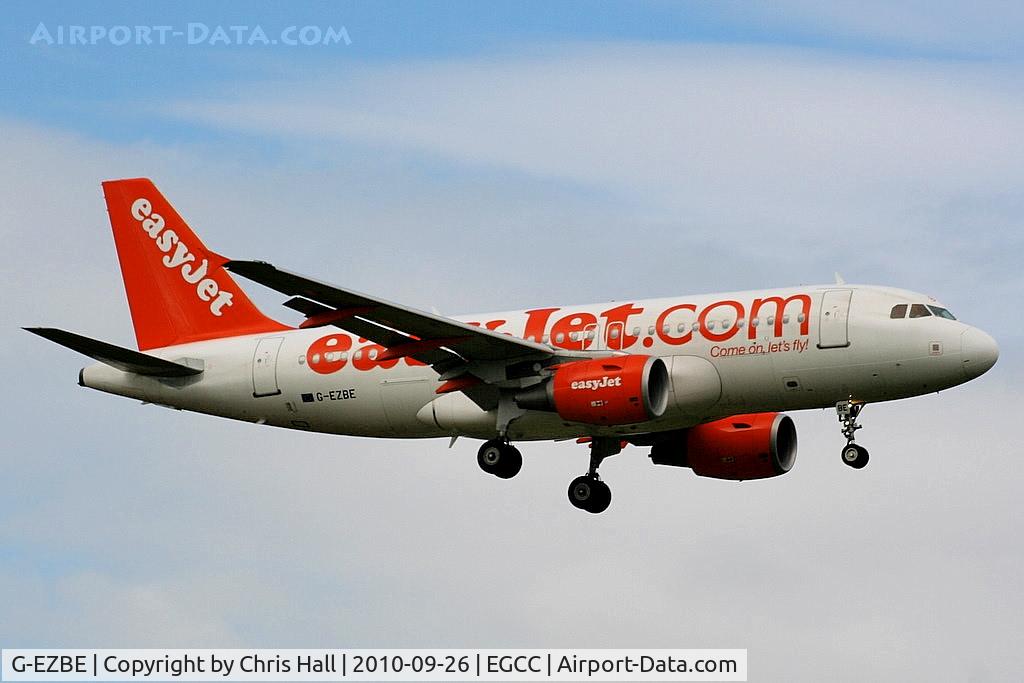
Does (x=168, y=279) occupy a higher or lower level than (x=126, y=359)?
higher

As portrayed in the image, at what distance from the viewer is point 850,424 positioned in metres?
43.3

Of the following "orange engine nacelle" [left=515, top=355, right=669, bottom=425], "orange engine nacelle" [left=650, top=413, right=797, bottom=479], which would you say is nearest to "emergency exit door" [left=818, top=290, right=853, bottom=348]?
"orange engine nacelle" [left=515, top=355, right=669, bottom=425]

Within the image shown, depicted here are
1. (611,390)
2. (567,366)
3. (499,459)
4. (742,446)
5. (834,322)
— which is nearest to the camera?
(611,390)

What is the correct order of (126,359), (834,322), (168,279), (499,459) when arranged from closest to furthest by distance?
1. (834,322)
2. (499,459)
3. (126,359)
4. (168,279)

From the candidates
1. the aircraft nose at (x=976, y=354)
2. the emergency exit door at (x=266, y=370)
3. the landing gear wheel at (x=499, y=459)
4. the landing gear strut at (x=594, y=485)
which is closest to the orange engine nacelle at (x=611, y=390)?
the landing gear wheel at (x=499, y=459)

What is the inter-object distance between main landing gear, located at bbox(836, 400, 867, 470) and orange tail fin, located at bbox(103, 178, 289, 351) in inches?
596

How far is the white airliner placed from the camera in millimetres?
42781

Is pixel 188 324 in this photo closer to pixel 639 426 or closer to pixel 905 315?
pixel 639 426

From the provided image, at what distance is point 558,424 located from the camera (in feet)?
148

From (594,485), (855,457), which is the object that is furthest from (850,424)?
(594,485)

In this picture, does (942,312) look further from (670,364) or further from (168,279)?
(168,279)

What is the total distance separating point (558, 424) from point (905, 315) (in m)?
8.47

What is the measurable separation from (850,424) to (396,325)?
10610mm

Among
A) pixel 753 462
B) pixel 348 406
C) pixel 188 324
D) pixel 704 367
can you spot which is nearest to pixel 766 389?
pixel 704 367
